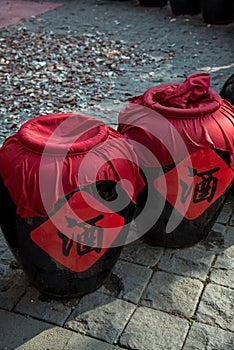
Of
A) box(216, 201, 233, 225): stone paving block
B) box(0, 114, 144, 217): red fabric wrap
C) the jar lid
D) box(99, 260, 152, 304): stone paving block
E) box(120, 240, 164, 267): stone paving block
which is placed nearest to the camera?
box(0, 114, 144, 217): red fabric wrap

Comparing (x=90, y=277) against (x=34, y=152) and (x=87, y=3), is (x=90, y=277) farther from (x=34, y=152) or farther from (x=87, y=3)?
(x=87, y=3)

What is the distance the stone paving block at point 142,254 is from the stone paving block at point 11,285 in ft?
2.33

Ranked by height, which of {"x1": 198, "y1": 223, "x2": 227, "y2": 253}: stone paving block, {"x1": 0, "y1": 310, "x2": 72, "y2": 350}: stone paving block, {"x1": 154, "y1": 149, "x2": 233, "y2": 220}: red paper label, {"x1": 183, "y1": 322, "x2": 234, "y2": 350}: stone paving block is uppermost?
{"x1": 154, "y1": 149, "x2": 233, "y2": 220}: red paper label

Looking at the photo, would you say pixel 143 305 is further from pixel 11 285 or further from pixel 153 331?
pixel 11 285

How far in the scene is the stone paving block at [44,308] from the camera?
311 centimetres

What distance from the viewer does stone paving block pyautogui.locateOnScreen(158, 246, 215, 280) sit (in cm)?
345

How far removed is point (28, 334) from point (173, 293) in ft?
3.10

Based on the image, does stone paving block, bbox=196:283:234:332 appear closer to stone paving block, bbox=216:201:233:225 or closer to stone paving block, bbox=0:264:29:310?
stone paving block, bbox=216:201:233:225

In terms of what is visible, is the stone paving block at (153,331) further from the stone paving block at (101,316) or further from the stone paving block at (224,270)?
the stone paving block at (224,270)

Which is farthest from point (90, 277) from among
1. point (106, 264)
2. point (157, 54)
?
point (157, 54)

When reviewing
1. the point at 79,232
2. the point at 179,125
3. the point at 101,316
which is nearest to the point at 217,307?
the point at 101,316

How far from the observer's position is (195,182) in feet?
10.6

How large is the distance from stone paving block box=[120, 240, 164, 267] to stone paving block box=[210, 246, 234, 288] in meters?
0.40

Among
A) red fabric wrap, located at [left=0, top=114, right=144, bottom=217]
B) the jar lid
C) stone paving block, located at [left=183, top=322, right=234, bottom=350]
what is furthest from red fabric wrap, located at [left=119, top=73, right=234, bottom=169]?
stone paving block, located at [left=183, top=322, right=234, bottom=350]
